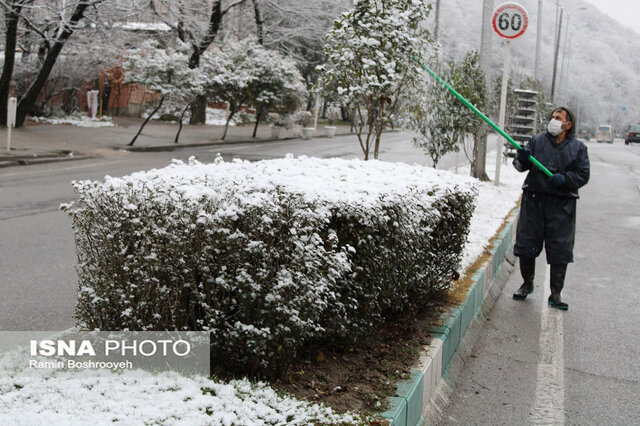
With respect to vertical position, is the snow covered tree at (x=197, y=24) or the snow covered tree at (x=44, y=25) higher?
the snow covered tree at (x=197, y=24)

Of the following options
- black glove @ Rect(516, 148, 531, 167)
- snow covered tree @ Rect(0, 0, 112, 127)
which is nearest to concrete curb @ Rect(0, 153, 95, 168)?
snow covered tree @ Rect(0, 0, 112, 127)

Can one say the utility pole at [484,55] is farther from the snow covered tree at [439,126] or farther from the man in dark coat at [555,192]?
the man in dark coat at [555,192]

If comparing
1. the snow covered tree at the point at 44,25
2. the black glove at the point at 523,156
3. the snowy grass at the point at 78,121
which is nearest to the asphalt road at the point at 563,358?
the black glove at the point at 523,156

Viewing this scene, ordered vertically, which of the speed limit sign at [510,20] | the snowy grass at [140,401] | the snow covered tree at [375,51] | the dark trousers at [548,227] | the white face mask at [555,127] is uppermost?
the speed limit sign at [510,20]

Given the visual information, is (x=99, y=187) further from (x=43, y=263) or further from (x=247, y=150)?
(x=247, y=150)

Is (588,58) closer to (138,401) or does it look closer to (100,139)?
(100,139)

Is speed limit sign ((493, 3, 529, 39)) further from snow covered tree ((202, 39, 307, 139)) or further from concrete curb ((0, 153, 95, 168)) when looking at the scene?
snow covered tree ((202, 39, 307, 139))

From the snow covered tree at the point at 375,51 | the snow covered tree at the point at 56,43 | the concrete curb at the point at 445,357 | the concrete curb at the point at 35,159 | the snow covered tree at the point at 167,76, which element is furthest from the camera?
the snow covered tree at the point at 167,76

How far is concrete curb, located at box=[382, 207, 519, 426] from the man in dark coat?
0.58 meters

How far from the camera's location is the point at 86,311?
351 centimetres

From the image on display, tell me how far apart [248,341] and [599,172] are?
24291 mm

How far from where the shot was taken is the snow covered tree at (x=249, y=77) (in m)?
28.6

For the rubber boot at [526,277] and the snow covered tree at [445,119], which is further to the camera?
the snow covered tree at [445,119]

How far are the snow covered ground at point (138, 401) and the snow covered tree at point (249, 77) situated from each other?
2546cm
